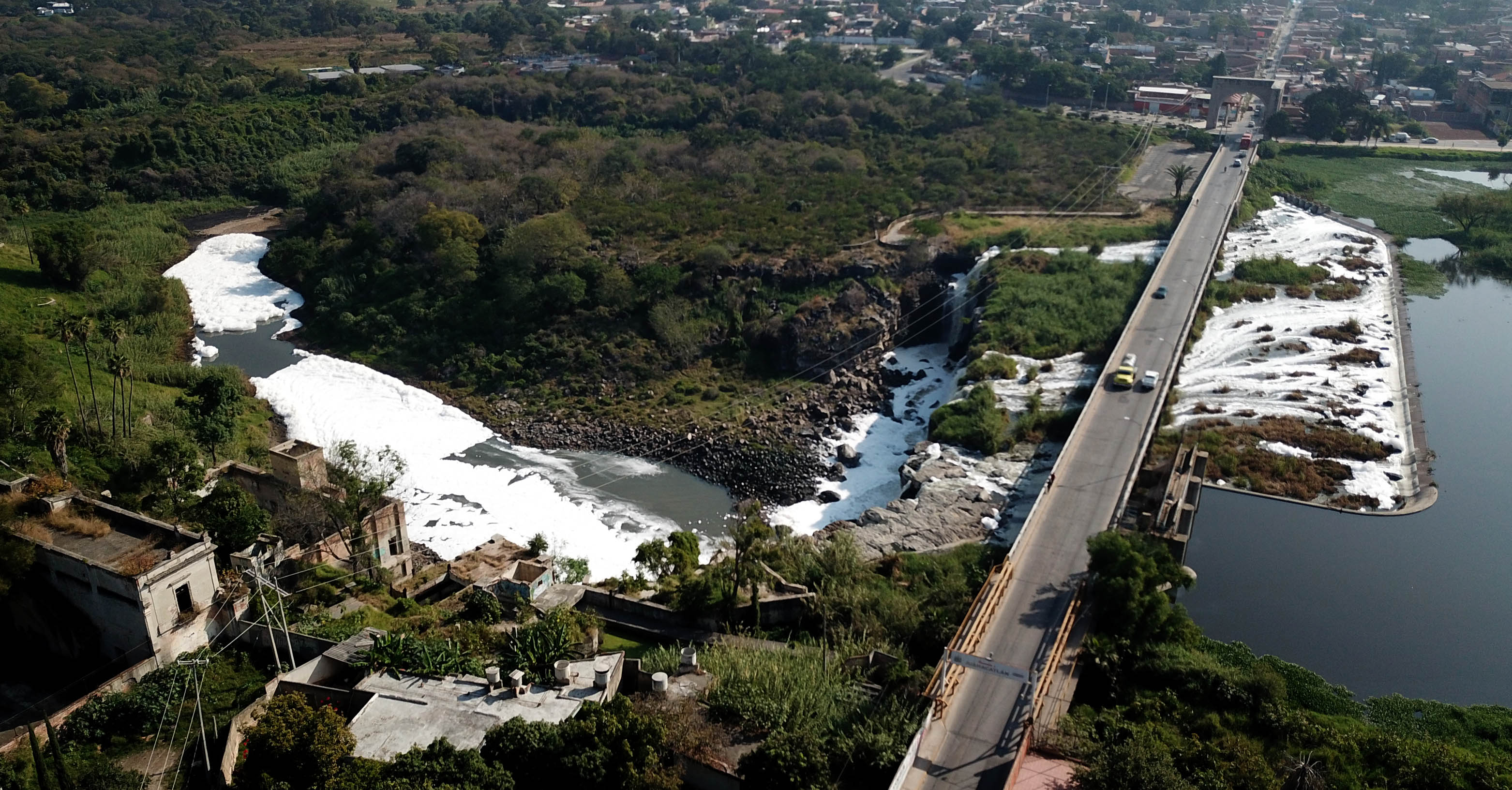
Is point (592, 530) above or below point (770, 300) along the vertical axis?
below

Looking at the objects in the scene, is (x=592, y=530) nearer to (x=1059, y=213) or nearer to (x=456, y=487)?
(x=456, y=487)

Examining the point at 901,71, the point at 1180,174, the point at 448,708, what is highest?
the point at 901,71

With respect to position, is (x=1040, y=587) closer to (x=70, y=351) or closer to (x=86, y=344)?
(x=86, y=344)

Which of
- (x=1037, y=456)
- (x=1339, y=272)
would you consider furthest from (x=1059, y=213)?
(x=1037, y=456)

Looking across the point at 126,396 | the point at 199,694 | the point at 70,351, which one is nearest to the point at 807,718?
the point at 199,694

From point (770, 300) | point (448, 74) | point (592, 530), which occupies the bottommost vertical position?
point (592, 530)

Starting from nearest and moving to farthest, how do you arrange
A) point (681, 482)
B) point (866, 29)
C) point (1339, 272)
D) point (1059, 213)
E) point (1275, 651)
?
point (1275, 651) → point (681, 482) → point (1339, 272) → point (1059, 213) → point (866, 29)

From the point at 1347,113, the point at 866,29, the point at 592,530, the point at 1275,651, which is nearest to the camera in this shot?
the point at 1275,651

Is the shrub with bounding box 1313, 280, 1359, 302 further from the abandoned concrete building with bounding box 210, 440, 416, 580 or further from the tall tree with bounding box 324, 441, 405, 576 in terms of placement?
the abandoned concrete building with bounding box 210, 440, 416, 580
